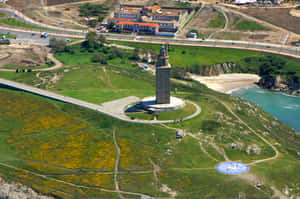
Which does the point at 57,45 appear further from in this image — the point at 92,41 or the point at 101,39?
the point at 101,39

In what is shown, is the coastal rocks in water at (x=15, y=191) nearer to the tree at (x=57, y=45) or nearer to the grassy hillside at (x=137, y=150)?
the grassy hillside at (x=137, y=150)

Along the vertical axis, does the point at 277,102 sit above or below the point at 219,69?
below

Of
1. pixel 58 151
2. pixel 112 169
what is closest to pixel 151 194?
pixel 112 169

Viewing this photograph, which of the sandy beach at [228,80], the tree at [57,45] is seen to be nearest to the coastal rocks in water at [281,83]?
the sandy beach at [228,80]

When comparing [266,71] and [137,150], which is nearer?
[137,150]

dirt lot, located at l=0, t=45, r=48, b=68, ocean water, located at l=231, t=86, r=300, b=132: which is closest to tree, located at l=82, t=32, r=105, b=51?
dirt lot, located at l=0, t=45, r=48, b=68

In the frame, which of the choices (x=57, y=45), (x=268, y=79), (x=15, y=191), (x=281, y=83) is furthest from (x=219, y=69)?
(x=15, y=191)

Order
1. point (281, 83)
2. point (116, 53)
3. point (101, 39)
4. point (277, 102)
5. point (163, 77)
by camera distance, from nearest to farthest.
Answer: point (163, 77) → point (277, 102) → point (281, 83) → point (116, 53) → point (101, 39)
